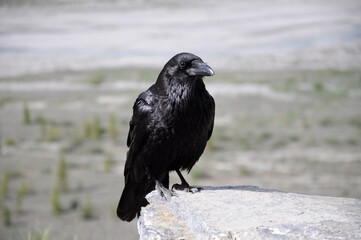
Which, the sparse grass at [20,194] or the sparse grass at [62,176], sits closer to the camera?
the sparse grass at [20,194]

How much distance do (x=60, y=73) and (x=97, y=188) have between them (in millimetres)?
12473

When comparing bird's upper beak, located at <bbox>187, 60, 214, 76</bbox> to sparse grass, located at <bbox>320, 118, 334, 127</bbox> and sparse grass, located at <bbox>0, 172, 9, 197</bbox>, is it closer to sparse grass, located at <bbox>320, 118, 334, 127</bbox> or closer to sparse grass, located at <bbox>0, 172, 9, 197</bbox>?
sparse grass, located at <bbox>0, 172, 9, 197</bbox>

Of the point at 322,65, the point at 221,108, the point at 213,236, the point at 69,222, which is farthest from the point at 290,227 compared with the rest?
the point at 322,65

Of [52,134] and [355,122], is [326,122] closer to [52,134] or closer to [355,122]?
[355,122]

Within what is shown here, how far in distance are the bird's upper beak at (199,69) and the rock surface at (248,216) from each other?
92 cm

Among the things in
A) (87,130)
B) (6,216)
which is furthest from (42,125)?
(6,216)

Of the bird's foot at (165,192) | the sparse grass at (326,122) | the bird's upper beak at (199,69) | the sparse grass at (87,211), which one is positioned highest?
the bird's upper beak at (199,69)

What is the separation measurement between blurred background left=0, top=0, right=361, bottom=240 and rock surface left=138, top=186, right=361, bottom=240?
186cm

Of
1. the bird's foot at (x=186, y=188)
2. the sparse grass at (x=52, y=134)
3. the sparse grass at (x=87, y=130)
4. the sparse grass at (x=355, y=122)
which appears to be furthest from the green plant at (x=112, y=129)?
the bird's foot at (x=186, y=188)

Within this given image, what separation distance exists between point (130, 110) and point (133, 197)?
13.2m

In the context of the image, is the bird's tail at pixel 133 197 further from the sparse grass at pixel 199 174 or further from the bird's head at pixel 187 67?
the sparse grass at pixel 199 174

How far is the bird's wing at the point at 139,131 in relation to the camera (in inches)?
224

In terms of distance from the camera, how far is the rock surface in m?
4.54

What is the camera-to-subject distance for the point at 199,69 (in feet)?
18.0
